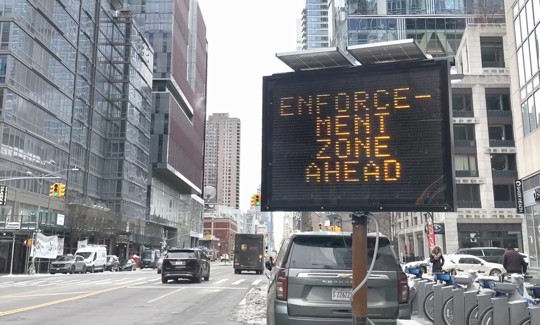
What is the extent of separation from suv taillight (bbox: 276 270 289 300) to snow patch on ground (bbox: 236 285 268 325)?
4.78 m

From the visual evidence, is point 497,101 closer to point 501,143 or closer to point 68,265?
point 501,143

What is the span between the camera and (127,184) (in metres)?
76.6

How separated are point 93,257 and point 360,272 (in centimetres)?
4495

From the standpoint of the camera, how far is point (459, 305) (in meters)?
9.18

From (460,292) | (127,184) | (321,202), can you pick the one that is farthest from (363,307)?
(127,184)

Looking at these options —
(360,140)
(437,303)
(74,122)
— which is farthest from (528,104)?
(74,122)

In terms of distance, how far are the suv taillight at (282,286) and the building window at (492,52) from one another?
184 ft

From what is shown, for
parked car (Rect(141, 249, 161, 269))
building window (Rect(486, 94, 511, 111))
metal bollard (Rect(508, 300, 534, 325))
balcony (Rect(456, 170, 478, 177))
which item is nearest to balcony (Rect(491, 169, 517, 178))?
A: balcony (Rect(456, 170, 478, 177))

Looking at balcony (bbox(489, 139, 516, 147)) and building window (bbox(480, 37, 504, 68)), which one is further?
building window (bbox(480, 37, 504, 68))

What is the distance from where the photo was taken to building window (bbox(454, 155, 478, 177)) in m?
54.1

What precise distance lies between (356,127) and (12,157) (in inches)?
1869

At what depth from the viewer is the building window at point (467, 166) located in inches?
2129

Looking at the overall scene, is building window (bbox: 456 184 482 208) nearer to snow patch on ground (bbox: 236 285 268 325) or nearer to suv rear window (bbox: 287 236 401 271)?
snow patch on ground (bbox: 236 285 268 325)

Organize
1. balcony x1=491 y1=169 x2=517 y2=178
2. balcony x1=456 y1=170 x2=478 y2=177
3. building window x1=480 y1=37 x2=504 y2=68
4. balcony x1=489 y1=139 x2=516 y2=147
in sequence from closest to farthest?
balcony x1=491 y1=169 x2=517 y2=178, balcony x1=456 y1=170 x2=478 y2=177, balcony x1=489 y1=139 x2=516 y2=147, building window x1=480 y1=37 x2=504 y2=68
